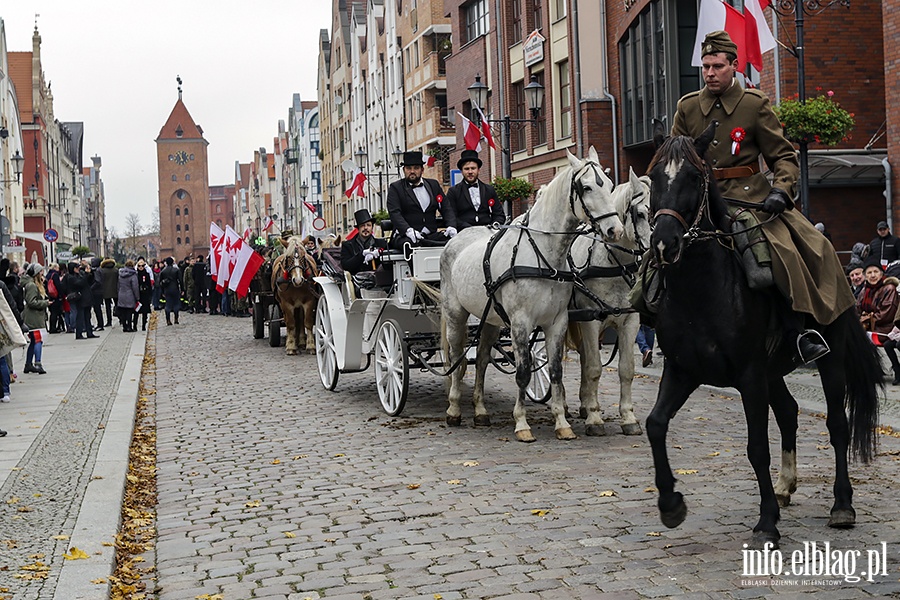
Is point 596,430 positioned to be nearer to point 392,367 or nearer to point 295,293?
point 392,367

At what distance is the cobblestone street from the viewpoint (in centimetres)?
554

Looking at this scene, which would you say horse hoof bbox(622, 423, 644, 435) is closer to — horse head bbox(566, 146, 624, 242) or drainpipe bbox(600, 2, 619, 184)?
horse head bbox(566, 146, 624, 242)

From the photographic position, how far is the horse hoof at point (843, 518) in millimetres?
6113

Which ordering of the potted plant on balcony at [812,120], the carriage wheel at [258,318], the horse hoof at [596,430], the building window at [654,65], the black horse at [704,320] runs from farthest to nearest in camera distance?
the building window at [654,65]
the carriage wheel at [258,318]
the potted plant on balcony at [812,120]
the horse hoof at [596,430]
the black horse at [704,320]

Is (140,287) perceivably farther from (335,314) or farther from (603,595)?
(603,595)

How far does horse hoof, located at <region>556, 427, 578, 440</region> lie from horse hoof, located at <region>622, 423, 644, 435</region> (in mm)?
469

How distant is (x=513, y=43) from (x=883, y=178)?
17.9 meters

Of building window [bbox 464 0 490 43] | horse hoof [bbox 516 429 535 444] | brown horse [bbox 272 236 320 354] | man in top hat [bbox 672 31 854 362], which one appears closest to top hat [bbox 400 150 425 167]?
horse hoof [bbox 516 429 535 444]

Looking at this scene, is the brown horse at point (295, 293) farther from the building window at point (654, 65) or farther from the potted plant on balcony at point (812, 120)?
the building window at point (654, 65)

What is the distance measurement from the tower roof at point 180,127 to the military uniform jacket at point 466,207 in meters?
166

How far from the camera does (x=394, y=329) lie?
456 inches

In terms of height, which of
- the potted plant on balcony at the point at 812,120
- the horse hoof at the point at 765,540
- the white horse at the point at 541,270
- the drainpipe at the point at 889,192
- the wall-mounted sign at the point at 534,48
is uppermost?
the wall-mounted sign at the point at 534,48

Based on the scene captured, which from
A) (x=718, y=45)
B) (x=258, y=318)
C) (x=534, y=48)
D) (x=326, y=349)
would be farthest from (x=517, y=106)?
(x=718, y=45)

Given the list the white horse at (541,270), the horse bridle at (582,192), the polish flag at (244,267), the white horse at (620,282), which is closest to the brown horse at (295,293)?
the polish flag at (244,267)
